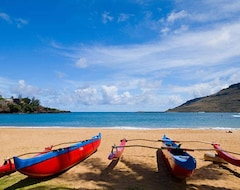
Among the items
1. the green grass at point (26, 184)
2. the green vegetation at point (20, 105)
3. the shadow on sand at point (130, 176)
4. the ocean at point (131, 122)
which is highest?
the green vegetation at point (20, 105)

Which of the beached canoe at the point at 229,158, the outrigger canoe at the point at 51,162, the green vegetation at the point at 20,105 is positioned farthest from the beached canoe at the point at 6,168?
the green vegetation at the point at 20,105

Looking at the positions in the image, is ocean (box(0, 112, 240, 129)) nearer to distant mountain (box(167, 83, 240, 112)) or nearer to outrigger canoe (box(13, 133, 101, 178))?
outrigger canoe (box(13, 133, 101, 178))

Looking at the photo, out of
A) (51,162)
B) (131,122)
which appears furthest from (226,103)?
(51,162)

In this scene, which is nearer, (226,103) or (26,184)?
(26,184)

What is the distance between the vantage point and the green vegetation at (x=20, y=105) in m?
120

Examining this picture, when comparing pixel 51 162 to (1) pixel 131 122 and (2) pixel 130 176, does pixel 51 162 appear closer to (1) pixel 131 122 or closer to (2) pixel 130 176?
(2) pixel 130 176

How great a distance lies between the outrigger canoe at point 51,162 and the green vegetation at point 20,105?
12091cm

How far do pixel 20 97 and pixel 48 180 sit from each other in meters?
136

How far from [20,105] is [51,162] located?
12802cm

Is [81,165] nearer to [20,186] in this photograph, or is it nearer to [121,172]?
[121,172]

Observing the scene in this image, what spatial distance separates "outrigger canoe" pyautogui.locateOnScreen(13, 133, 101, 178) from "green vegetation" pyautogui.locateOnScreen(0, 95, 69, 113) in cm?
12091

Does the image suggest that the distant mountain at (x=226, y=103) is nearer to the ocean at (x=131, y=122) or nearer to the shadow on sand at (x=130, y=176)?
the ocean at (x=131, y=122)

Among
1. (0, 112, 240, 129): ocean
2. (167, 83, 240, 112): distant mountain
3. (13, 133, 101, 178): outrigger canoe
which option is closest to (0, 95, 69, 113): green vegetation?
(0, 112, 240, 129): ocean

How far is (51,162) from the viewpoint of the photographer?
24.3 ft
